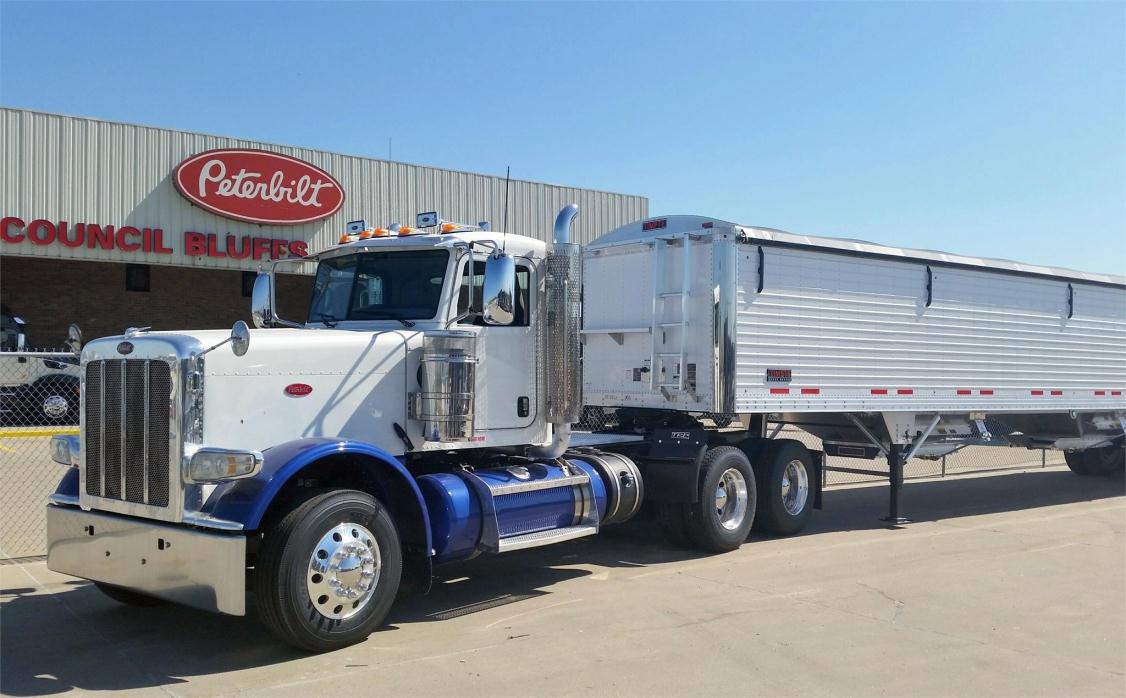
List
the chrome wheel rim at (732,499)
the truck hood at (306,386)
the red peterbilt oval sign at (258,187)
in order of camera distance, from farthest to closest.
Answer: the red peterbilt oval sign at (258,187) → the chrome wheel rim at (732,499) → the truck hood at (306,386)

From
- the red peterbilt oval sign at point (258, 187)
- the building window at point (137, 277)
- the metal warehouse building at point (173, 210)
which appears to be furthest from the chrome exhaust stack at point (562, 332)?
the building window at point (137, 277)

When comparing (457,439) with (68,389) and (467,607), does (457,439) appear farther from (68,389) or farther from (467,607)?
(68,389)

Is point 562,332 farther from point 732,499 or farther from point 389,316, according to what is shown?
point 732,499

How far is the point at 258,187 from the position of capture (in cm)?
2217

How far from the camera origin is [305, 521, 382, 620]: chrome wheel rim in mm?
5809

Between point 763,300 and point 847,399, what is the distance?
1.73m

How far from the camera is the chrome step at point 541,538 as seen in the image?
7.04 meters

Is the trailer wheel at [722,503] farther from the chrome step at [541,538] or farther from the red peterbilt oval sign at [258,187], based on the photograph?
the red peterbilt oval sign at [258,187]

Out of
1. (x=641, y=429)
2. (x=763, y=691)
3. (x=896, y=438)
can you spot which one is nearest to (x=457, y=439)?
(x=763, y=691)

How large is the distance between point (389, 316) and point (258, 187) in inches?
645

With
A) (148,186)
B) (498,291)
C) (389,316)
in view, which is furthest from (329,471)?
(148,186)

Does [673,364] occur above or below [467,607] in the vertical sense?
above

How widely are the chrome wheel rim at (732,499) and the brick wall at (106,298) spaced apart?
14895 millimetres

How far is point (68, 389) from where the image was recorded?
18.3m
